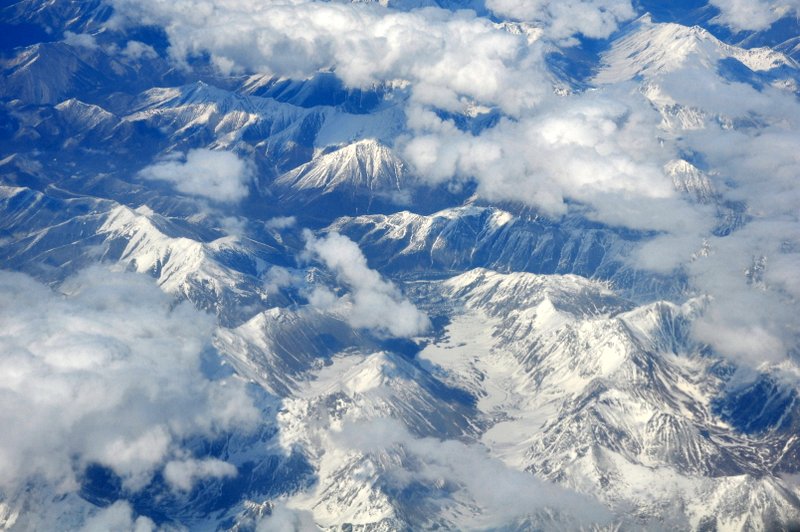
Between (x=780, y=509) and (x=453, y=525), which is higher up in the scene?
(x=780, y=509)

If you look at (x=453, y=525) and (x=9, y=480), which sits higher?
(x=9, y=480)

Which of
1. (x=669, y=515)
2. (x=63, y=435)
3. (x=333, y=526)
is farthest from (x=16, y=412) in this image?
(x=669, y=515)

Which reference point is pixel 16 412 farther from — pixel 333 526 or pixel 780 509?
pixel 780 509

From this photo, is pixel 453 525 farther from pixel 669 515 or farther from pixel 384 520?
pixel 669 515

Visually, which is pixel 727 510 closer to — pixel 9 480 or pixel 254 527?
pixel 254 527

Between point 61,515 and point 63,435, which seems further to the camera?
point 63,435

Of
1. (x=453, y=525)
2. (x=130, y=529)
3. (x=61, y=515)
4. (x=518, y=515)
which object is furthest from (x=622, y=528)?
(x=61, y=515)

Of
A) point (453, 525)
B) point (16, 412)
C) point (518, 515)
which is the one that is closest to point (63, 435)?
point (16, 412)
